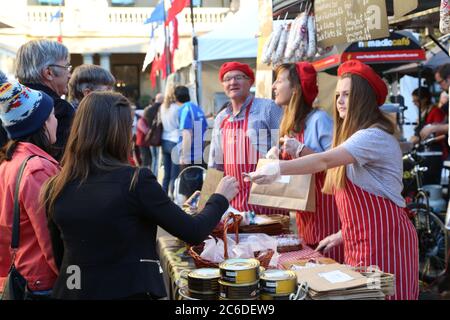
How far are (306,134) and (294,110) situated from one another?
0.63 feet

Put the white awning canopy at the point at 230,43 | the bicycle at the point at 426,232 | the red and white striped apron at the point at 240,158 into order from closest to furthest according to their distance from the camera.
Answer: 1. the red and white striped apron at the point at 240,158
2. the bicycle at the point at 426,232
3. the white awning canopy at the point at 230,43

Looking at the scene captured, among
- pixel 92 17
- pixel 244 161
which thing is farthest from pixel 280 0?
pixel 92 17

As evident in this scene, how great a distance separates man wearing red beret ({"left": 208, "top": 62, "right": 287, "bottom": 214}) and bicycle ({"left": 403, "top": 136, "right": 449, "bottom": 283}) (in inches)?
83.7

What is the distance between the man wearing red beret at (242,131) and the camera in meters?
3.40

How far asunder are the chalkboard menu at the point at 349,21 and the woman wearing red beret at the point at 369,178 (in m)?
0.80

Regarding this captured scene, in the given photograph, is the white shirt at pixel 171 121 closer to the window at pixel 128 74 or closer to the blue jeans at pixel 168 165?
the blue jeans at pixel 168 165

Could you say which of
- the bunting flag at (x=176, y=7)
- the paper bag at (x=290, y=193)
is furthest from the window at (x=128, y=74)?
the paper bag at (x=290, y=193)

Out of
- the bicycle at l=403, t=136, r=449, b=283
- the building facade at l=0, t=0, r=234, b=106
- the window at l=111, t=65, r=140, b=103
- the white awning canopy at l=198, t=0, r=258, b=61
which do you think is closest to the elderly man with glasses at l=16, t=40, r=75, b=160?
the bicycle at l=403, t=136, r=449, b=283

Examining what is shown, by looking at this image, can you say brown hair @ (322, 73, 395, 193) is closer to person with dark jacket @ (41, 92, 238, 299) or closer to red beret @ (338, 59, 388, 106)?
red beret @ (338, 59, 388, 106)

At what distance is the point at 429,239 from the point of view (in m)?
4.97

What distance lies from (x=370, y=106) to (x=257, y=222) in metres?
0.93

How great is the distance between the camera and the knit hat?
2045 mm
